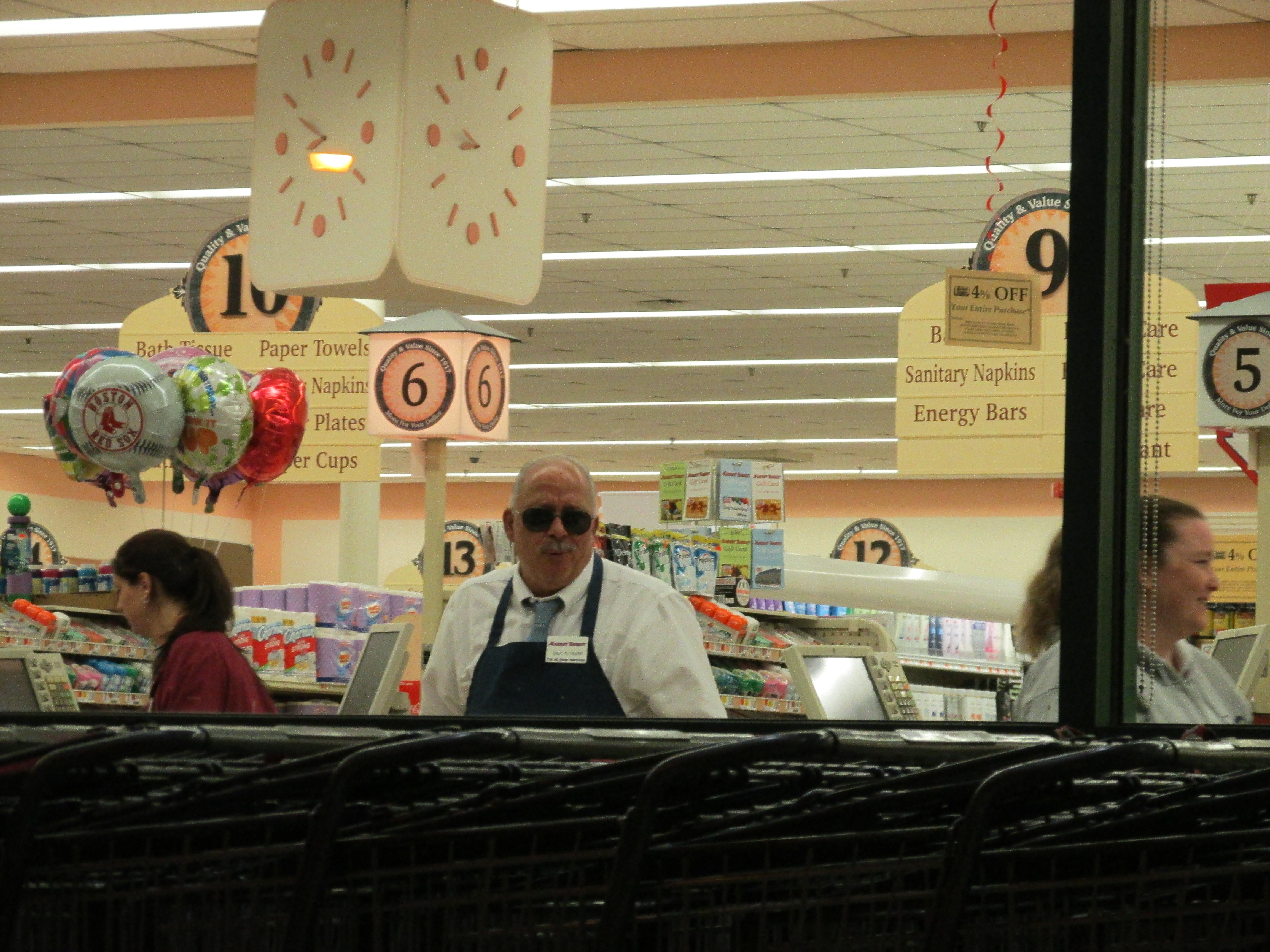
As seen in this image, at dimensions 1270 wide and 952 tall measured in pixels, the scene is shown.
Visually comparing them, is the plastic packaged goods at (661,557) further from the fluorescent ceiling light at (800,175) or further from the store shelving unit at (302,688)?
the fluorescent ceiling light at (800,175)

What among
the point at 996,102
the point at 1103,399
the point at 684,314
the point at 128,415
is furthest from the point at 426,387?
the point at 684,314

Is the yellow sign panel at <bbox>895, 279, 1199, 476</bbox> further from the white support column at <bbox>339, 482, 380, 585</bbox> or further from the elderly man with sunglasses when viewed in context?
the white support column at <bbox>339, 482, 380, 585</bbox>

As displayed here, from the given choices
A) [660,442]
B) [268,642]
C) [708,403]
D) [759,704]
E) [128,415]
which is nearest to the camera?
[128,415]

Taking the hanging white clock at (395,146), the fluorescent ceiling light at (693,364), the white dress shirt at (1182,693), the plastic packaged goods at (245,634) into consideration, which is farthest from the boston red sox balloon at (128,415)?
the fluorescent ceiling light at (693,364)

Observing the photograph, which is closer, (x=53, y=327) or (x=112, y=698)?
(x=112, y=698)

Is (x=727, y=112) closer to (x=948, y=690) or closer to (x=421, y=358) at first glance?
(x=421, y=358)

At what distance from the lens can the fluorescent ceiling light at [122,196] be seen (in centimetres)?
1096

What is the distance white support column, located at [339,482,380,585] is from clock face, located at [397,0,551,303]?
739 cm

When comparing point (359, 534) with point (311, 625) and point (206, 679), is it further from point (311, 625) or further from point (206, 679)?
point (206, 679)

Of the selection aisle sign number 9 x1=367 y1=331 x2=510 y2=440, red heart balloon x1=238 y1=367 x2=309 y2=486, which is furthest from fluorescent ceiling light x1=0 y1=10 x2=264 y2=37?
red heart balloon x1=238 y1=367 x2=309 y2=486

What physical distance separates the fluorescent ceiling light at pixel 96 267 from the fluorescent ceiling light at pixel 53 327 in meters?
2.05

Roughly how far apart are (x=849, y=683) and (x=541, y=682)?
98.4 inches

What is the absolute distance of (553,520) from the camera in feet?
12.7

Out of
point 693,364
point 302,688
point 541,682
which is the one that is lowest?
point 302,688
